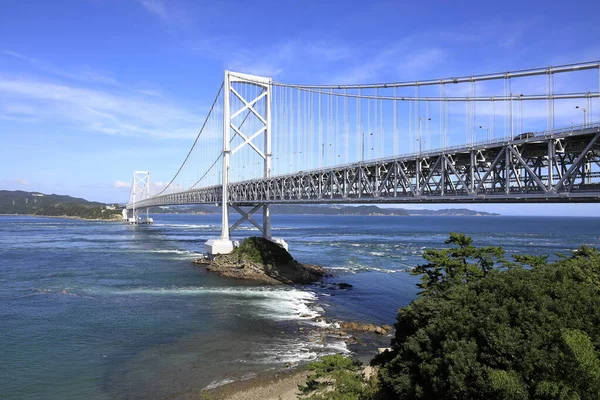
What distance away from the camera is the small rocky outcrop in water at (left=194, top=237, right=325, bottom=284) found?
37.3 meters

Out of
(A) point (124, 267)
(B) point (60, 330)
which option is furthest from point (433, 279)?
(A) point (124, 267)

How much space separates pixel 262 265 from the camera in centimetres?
3912

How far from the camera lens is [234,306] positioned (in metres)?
27.6

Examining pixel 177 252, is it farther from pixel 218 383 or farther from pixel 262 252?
pixel 218 383

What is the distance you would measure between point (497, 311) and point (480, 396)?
203cm

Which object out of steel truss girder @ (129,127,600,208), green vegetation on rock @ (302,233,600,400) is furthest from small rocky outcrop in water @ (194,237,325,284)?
green vegetation on rock @ (302,233,600,400)

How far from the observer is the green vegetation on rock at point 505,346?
876 cm

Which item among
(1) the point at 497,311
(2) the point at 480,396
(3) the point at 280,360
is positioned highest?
(1) the point at 497,311

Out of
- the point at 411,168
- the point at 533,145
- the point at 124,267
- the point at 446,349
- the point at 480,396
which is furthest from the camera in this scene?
the point at 124,267

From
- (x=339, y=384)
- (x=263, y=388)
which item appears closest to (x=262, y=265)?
(x=263, y=388)

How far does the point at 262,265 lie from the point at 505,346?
30625 mm

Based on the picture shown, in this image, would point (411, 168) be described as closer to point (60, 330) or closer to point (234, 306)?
point (234, 306)

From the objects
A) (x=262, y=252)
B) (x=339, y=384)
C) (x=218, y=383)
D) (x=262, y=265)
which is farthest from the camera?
(x=262, y=252)

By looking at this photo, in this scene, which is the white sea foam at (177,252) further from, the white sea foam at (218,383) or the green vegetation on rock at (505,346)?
the green vegetation on rock at (505,346)
